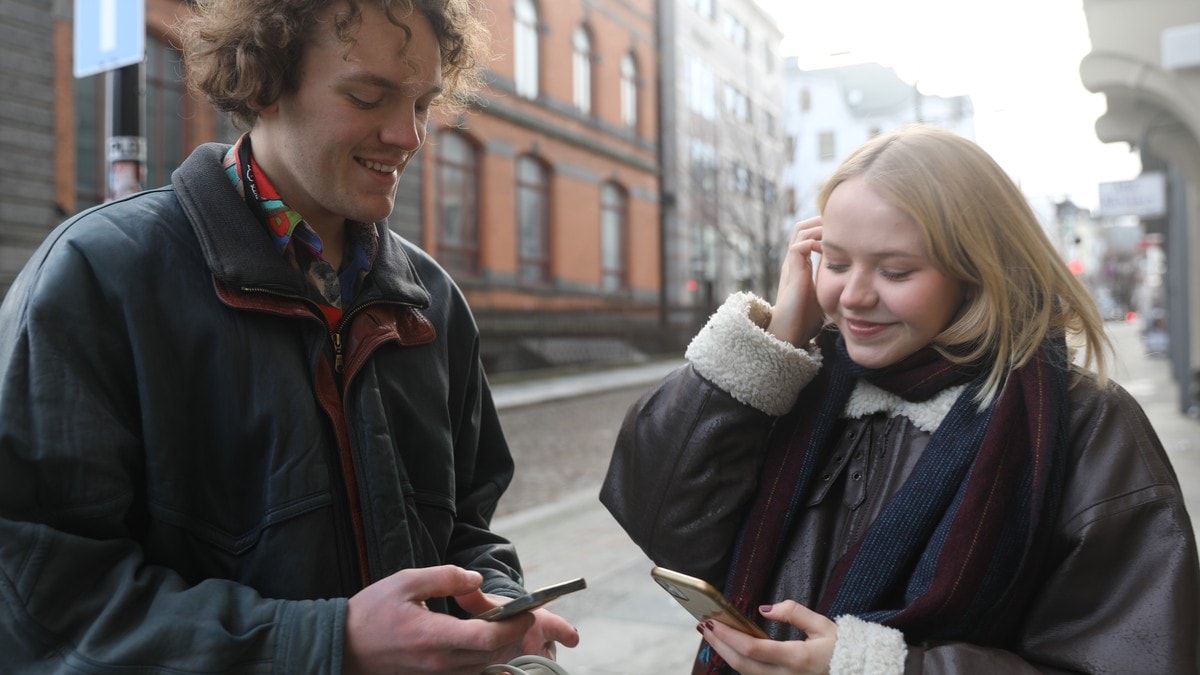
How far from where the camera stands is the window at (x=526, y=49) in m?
22.9

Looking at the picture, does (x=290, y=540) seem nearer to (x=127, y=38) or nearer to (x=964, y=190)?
(x=964, y=190)

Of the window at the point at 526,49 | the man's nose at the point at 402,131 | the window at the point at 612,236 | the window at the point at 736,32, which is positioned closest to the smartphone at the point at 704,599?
the man's nose at the point at 402,131

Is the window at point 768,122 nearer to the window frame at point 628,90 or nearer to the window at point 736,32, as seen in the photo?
the window at point 736,32

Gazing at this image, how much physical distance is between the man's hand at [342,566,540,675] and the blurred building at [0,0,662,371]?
11.7 metres

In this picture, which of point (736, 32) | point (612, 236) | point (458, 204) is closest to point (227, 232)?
point (458, 204)

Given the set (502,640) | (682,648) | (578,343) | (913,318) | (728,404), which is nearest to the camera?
(502,640)

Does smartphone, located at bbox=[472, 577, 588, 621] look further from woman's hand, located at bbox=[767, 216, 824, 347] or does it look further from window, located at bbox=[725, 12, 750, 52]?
window, located at bbox=[725, 12, 750, 52]

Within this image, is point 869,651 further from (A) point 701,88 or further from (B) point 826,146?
(B) point 826,146

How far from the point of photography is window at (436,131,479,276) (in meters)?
21.0

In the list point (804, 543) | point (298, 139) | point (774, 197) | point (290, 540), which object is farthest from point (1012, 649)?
point (774, 197)

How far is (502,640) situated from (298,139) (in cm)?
88

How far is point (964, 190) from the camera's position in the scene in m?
1.80

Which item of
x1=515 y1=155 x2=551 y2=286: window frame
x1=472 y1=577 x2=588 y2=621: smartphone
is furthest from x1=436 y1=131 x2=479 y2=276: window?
x1=472 y1=577 x2=588 y2=621: smartphone

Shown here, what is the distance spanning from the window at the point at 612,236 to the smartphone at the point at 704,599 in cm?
2539
